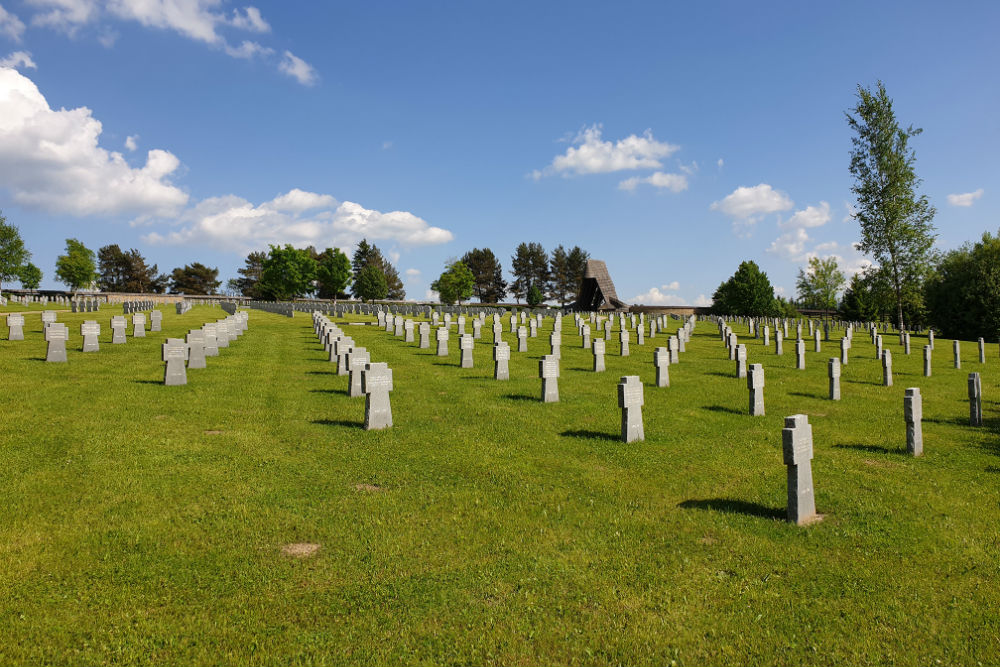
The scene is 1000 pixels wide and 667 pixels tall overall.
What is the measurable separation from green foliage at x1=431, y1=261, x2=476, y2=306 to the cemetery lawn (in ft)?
346

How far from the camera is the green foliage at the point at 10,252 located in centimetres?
7481

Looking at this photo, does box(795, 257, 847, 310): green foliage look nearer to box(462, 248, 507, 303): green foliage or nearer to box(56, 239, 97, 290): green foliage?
box(462, 248, 507, 303): green foliage

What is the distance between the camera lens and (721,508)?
24.9ft

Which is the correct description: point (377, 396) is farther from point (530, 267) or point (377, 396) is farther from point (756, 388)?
point (530, 267)

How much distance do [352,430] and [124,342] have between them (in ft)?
55.9

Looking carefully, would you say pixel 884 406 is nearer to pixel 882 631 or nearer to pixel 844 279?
pixel 882 631

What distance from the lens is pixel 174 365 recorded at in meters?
15.1

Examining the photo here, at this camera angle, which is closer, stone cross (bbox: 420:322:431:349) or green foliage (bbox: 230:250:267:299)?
stone cross (bbox: 420:322:431:349)

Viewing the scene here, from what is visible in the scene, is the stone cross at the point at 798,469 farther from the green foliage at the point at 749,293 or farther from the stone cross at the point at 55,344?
the green foliage at the point at 749,293

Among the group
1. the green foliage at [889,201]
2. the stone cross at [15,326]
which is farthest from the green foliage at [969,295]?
the stone cross at [15,326]

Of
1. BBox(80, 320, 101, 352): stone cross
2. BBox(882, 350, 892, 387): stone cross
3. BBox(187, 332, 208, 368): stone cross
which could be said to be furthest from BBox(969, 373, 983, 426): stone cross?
BBox(80, 320, 101, 352): stone cross

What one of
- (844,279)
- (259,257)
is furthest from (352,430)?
(259,257)

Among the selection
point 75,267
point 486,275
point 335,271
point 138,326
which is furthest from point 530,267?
point 138,326

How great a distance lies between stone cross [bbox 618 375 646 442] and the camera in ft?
35.3
